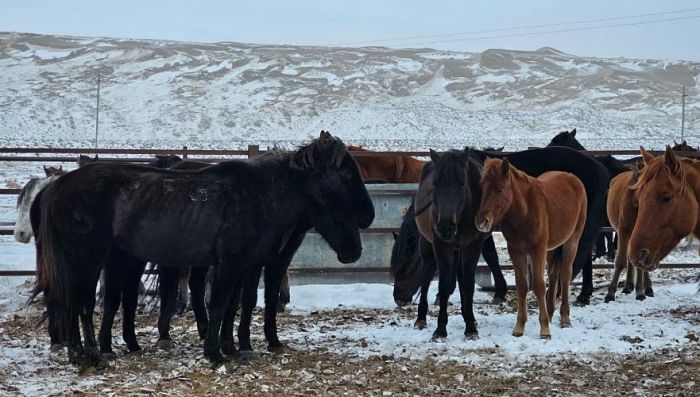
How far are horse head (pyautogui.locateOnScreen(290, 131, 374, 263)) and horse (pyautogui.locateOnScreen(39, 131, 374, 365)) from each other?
0.45ft

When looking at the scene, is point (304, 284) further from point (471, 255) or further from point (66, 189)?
point (66, 189)

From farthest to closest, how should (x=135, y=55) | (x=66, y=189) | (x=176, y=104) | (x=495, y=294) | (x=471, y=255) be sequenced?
1. (x=135, y=55)
2. (x=176, y=104)
3. (x=495, y=294)
4. (x=471, y=255)
5. (x=66, y=189)

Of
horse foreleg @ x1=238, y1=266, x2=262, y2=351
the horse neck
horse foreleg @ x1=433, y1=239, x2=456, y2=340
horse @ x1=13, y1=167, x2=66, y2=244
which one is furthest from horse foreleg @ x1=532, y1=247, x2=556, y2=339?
horse @ x1=13, y1=167, x2=66, y2=244

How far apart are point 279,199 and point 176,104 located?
49.4 meters

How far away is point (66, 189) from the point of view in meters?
5.41

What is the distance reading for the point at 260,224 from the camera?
219 inches

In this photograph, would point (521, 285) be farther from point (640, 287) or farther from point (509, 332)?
point (640, 287)

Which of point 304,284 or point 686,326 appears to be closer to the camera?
point 686,326

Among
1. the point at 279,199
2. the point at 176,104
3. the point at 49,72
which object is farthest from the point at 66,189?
the point at 49,72

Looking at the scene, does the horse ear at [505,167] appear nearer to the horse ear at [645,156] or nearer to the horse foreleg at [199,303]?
the horse ear at [645,156]

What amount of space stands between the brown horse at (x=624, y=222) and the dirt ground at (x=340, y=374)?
177 centimetres

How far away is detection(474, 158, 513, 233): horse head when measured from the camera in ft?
19.6

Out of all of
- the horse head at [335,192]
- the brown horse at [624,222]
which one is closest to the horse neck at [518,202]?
the horse head at [335,192]

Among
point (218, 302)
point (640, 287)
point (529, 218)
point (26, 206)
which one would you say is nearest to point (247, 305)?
point (218, 302)
